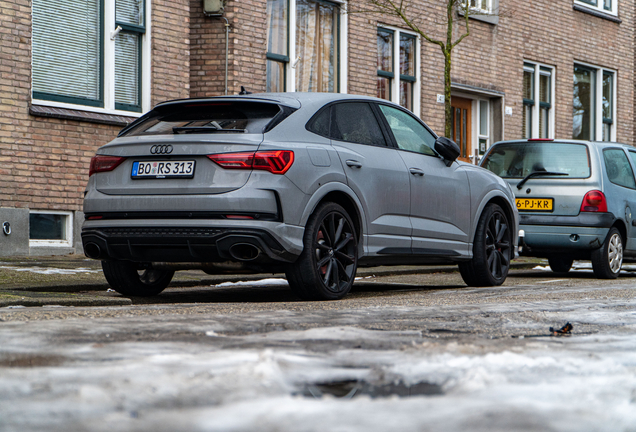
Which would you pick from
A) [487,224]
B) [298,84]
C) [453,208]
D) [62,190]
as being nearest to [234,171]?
[453,208]

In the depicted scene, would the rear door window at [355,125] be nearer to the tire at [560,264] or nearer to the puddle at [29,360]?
the puddle at [29,360]

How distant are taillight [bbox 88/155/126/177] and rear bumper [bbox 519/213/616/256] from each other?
5798mm

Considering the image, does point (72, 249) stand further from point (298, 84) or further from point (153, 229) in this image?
point (153, 229)

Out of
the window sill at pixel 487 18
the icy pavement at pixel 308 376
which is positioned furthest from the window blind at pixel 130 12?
the icy pavement at pixel 308 376

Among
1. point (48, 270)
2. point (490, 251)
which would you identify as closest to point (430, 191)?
point (490, 251)

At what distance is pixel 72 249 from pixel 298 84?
17.3ft

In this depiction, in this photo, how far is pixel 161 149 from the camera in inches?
261

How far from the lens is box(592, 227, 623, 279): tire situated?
1115 cm

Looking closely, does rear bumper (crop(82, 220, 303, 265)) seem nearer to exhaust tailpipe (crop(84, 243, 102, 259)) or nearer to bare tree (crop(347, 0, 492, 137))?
exhaust tailpipe (crop(84, 243, 102, 259))

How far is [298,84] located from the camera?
16.2 meters

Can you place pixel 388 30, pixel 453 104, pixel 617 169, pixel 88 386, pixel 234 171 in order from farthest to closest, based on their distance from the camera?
pixel 453 104, pixel 388 30, pixel 617 169, pixel 234 171, pixel 88 386

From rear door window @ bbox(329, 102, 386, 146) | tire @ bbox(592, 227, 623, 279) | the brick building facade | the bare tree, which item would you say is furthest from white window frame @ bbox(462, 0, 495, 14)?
rear door window @ bbox(329, 102, 386, 146)

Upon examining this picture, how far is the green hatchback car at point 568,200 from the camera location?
1108cm

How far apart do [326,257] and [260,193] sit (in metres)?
0.82
